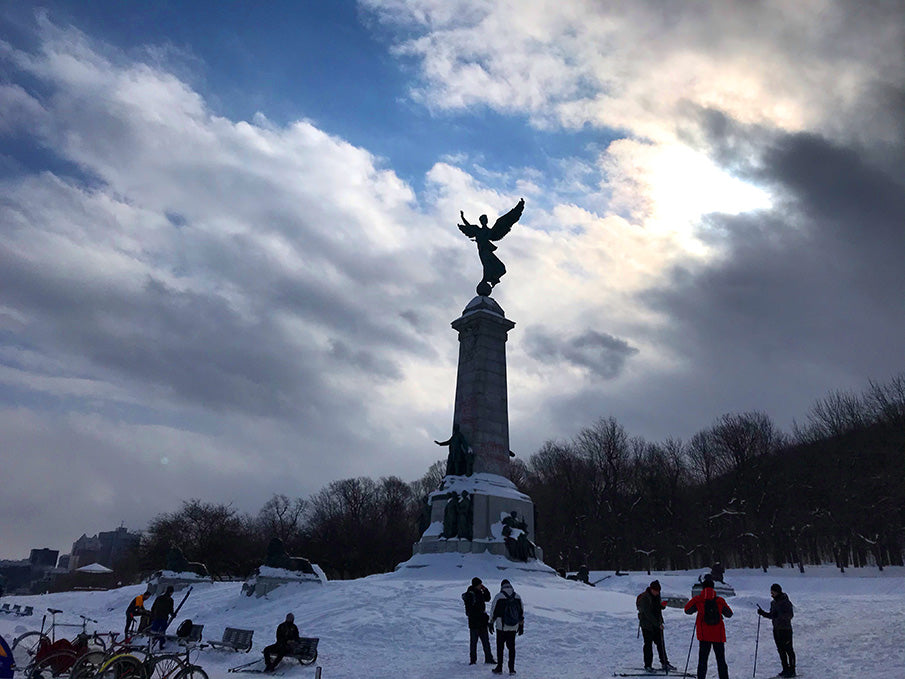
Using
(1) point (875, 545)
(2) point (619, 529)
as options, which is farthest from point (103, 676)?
(2) point (619, 529)

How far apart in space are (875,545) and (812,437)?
12142mm

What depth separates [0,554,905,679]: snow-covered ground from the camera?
40.1 feet

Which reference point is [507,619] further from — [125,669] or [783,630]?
[125,669]

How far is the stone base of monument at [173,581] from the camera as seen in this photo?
33.2 metres

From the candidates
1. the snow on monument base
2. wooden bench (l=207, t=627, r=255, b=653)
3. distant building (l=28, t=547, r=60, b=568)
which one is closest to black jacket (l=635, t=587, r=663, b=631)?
wooden bench (l=207, t=627, r=255, b=653)

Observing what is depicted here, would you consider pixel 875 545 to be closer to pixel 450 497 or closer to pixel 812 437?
pixel 812 437

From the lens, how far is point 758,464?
163ft

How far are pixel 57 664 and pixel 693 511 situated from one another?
51.5 meters

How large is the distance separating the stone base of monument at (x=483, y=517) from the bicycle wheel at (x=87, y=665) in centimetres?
1621

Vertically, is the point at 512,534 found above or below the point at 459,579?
above

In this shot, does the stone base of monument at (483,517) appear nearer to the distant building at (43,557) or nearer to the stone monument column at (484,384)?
the stone monument column at (484,384)

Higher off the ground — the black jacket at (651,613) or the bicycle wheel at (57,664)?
the black jacket at (651,613)

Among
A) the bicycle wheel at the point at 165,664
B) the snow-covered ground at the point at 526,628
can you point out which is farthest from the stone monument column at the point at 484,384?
the bicycle wheel at the point at 165,664

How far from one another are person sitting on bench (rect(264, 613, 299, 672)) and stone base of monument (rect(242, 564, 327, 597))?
12.0 meters
